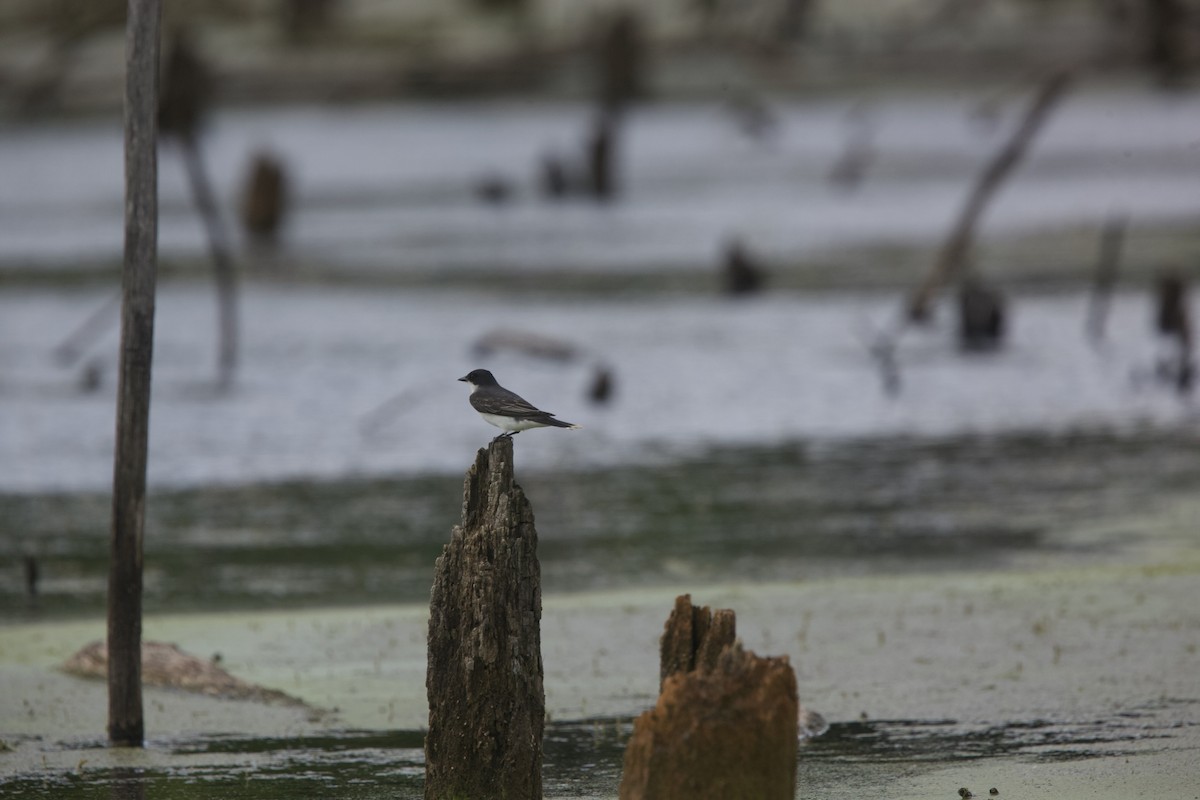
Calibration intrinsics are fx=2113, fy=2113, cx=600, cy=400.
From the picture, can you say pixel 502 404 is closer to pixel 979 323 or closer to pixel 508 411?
pixel 508 411

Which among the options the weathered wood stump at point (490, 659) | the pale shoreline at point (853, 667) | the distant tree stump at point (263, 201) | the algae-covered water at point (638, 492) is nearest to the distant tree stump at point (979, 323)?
the algae-covered water at point (638, 492)

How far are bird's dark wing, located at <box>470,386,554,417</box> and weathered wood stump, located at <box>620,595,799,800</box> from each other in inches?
44.1

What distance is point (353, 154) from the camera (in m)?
37.4

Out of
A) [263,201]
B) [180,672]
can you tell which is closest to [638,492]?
[180,672]

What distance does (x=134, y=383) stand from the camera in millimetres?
7715

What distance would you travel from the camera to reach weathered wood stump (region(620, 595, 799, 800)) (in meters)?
5.71

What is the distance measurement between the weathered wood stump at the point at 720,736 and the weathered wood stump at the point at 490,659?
0.66 metres

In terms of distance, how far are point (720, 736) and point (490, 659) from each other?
3.08ft

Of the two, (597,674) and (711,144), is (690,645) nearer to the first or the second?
(597,674)

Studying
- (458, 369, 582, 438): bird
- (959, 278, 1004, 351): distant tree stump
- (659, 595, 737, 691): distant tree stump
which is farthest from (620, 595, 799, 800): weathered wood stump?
(959, 278, 1004, 351): distant tree stump

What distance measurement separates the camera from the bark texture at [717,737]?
18.7ft

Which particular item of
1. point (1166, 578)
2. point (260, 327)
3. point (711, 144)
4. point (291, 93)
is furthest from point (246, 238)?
point (1166, 578)

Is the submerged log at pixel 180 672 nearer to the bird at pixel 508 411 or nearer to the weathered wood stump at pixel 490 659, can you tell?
the weathered wood stump at pixel 490 659

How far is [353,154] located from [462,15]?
7.37m
